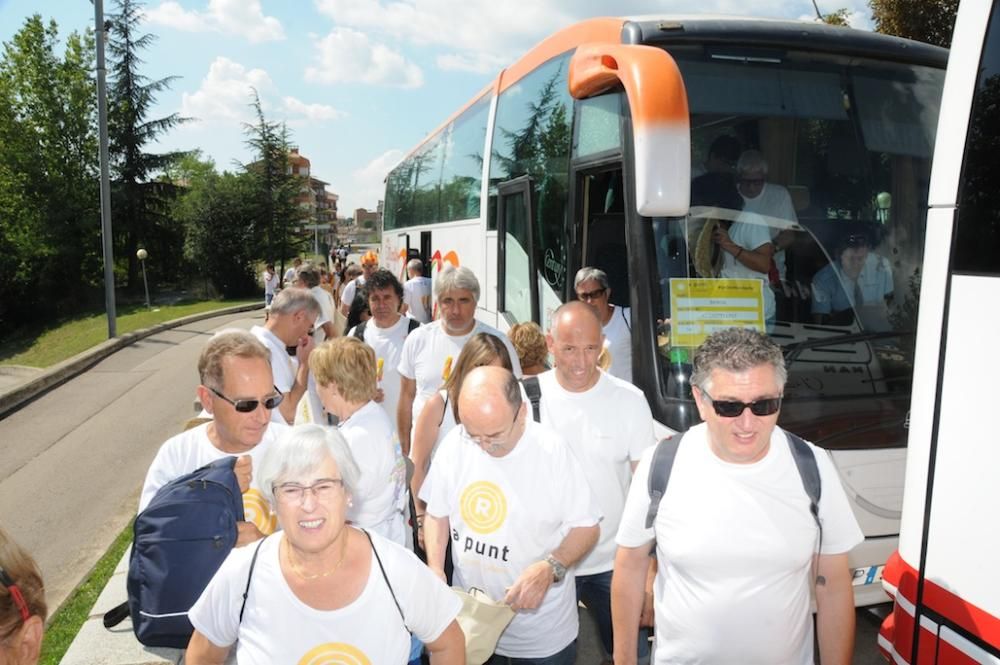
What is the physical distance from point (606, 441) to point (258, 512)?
1525mm

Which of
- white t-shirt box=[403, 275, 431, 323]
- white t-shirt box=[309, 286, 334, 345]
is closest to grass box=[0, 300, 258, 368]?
white t-shirt box=[403, 275, 431, 323]

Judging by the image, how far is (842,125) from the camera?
4445 mm

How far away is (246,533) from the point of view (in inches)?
99.9

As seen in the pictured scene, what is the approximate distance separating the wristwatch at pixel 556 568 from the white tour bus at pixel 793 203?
1.36 m

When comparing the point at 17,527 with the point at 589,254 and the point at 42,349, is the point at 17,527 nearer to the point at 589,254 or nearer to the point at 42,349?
the point at 589,254

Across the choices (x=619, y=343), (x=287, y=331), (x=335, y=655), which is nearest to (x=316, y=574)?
(x=335, y=655)

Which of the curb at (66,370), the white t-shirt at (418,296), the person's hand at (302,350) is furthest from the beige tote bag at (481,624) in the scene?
the curb at (66,370)

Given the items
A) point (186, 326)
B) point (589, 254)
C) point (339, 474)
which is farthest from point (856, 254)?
point (186, 326)

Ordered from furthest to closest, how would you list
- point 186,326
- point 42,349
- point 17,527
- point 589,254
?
point 42,349 → point 186,326 → point 17,527 → point 589,254

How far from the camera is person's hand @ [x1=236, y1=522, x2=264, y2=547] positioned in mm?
2516

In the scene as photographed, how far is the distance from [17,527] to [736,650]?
7.70 m

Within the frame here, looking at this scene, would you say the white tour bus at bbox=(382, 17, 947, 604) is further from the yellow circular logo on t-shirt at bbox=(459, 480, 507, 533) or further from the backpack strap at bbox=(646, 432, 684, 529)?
the yellow circular logo on t-shirt at bbox=(459, 480, 507, 533)

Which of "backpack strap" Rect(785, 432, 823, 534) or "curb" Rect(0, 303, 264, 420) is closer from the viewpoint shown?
"backpack strap" Rect(785, 432, 823, 534)

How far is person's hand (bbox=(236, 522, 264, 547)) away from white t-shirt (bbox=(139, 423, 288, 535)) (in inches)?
5.0
